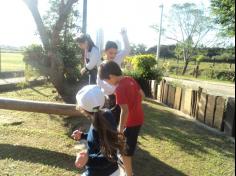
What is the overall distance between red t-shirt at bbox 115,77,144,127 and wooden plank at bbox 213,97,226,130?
385 cm

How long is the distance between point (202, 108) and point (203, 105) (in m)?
0.11

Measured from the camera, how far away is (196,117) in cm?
865

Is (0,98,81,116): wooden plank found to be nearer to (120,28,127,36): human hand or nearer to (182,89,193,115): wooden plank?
(120,28,127,36): human hand

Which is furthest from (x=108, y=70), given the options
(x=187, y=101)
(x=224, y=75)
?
(x=224, y=75)

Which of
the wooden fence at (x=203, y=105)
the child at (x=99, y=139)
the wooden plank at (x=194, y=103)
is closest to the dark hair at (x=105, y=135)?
the child at (x=99, y=139)

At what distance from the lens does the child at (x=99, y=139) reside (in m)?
2.72

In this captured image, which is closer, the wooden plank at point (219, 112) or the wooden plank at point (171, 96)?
the wooden plank at point (219, 112)

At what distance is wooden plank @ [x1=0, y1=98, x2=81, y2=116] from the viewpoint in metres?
6.03

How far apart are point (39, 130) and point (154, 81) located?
633cm

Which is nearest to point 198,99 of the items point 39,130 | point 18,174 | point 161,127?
point 161,127

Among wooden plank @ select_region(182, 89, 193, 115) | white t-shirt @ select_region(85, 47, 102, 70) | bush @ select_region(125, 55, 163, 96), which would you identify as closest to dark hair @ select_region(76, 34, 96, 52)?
white t-shirt @ select_region(85, 47, 102, 70)

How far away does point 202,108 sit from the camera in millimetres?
8289

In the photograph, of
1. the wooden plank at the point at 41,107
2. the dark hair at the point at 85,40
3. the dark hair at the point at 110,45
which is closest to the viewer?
the dark hair at the point at 110,45

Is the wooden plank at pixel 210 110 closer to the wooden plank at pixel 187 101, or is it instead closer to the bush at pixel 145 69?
the wooden plank at pixel 187 101
